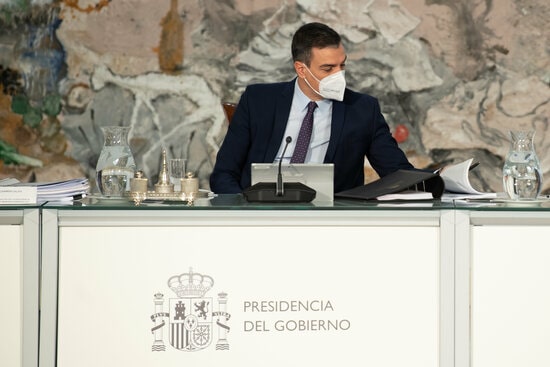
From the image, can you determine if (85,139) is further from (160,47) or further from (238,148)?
(238,148)

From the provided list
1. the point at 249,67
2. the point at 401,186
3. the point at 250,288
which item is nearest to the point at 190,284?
the point at 250,288

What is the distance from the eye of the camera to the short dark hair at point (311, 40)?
3311 mm

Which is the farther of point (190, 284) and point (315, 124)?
point (315, 124)

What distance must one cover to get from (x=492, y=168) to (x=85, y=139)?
8.75ft

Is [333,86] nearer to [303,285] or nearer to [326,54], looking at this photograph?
[326,54]

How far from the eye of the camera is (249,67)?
5422 mm

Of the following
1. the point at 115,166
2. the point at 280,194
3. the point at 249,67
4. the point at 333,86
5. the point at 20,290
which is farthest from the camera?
the point at 249,67

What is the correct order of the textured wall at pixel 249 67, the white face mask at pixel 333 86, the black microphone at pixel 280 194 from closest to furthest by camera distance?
1. the black microphone at pixel 280 194
2. the white face mask at pixel 333 86
3. the textured wall at pixel 249 67

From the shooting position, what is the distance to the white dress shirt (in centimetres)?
332

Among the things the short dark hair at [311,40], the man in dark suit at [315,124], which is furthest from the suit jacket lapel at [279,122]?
the short dark hair at [311,40]

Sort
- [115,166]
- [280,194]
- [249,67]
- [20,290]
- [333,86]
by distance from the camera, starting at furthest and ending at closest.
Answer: [249,67] → [333,86] → [115,166] → [280,194] → [20,290]

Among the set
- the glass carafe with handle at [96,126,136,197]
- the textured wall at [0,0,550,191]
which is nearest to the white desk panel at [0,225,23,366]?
the glass carafe with handle at [96,126,136,197]

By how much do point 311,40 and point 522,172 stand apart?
1.32 meters

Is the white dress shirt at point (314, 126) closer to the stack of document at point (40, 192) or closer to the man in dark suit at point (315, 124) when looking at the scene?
the man in dark suit at point (315, 124)
